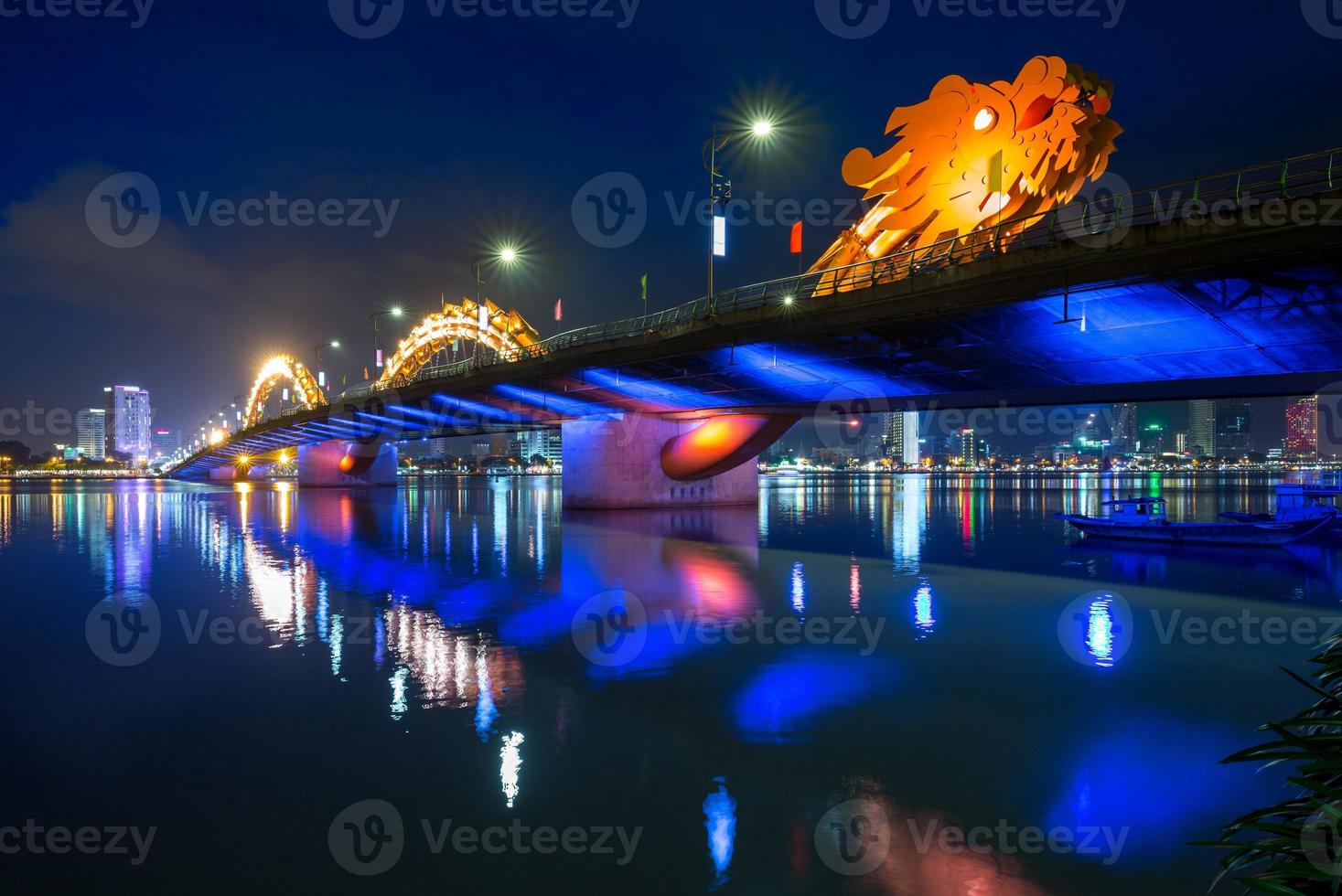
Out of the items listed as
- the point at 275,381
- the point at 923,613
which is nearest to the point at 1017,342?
the point at 923,613

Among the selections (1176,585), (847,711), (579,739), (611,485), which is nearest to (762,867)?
(579,739)

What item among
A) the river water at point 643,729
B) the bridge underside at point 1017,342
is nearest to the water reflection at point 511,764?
the river water at point 643,729

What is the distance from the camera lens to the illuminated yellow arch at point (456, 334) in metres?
91.6

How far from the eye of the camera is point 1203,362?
30484mm

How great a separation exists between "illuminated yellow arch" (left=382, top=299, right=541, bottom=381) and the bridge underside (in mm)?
35738

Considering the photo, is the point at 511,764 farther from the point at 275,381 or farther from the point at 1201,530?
the point at 275,381

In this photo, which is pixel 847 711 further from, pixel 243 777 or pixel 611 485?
pixel 611 485

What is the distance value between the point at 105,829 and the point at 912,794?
26.7 feet

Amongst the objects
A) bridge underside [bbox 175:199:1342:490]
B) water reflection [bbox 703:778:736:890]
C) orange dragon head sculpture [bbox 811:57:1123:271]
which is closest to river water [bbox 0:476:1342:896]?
water reflection [bbox 703:778:736:890]

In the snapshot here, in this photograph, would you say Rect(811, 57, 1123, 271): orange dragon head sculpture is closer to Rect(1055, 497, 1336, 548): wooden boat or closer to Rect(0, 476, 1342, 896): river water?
Rect(1055, 497, 1336, 548): wooden boat

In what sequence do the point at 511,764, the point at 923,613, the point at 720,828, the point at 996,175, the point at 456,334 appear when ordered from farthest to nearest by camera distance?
the point at 456,334, the point at 996,175, the point at 923,613, the point at 511,764, the point at 720,828

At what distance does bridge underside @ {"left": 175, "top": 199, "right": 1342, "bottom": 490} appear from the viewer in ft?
70.8

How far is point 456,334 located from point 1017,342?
84051 mm

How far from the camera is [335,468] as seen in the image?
376 ft
